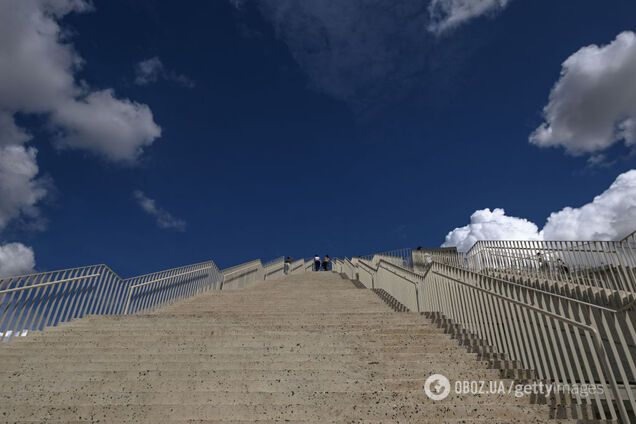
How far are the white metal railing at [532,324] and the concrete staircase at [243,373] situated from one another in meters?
0.61

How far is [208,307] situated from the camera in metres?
10.2

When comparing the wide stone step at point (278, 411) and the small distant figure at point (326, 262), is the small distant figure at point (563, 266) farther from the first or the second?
the small distant figure at point (326, 262)

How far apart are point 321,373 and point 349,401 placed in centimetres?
69

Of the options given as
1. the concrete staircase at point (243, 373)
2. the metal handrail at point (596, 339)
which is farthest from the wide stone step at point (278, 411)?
the metal handrail at point (596, 339)

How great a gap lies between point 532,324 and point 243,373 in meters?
4.12

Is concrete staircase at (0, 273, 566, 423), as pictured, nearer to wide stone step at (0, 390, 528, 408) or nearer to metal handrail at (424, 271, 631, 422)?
wide stone step at (0, 390, 528, 408)

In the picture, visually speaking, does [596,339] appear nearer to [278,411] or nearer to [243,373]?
[278,411]

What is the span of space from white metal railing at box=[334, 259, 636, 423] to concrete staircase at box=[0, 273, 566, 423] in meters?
0.61

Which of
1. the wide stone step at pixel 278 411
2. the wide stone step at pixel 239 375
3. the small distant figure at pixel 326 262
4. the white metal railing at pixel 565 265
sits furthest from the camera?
the small distant figure at pixel 326 262

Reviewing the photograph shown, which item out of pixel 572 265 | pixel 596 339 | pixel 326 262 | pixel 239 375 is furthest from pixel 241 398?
pixel 326 262

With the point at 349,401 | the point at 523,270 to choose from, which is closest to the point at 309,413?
the point at 349,401

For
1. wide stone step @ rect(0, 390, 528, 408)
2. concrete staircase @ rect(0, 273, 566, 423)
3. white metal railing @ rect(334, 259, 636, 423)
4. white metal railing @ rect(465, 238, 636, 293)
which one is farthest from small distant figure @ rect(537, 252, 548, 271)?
wide stone step @ rect(0, 390, 528, 408)

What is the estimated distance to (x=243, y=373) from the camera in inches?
178

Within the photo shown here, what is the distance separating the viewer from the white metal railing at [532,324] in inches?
147
